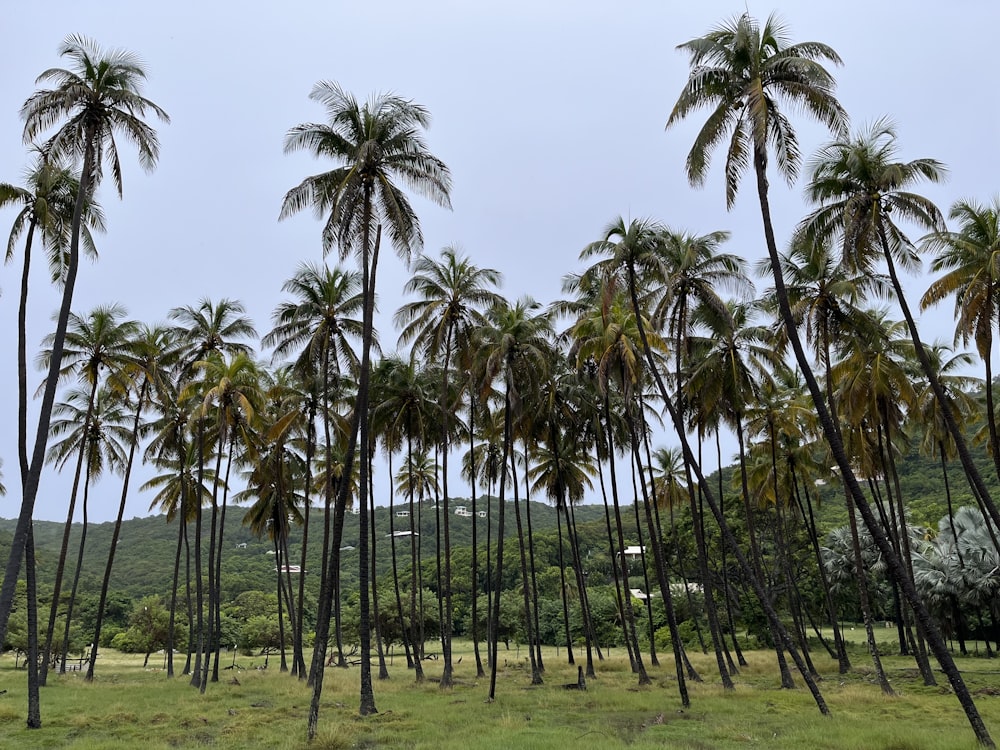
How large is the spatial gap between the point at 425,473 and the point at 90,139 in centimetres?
3167

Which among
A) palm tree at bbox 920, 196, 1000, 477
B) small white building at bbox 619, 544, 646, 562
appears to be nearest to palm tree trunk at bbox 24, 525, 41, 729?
palm tree at bbox 920, 196, 1000, 477

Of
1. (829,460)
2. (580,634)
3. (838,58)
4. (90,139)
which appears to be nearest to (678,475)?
(829,460)

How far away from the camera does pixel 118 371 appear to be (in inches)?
1110

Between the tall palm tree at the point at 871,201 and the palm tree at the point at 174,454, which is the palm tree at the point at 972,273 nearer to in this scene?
the tall palm tree at the point at 871,201

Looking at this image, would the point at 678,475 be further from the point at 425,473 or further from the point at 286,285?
the point at 286,285

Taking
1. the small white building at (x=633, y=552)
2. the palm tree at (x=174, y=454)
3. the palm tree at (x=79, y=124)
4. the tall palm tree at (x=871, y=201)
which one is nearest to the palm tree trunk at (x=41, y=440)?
the palm tree at (x=79, y=124)

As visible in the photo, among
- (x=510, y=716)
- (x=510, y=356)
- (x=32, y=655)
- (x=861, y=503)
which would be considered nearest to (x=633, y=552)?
(x=510, y=356)

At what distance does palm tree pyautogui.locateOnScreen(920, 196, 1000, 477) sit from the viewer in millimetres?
20000

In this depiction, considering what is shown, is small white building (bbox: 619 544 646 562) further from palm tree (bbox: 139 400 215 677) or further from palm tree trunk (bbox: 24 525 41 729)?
palm tree trunk (bbox: 24 525 41 729)

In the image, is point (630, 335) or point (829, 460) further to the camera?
point (829, 460)

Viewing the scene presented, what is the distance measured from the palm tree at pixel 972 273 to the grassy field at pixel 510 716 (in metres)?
9.98

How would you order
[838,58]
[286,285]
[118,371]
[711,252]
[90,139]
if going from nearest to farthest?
1. [838,58]
2. [90,139]
3. [711,252]
4. [286,285]
5. [118,371]

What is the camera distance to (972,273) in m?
20.4

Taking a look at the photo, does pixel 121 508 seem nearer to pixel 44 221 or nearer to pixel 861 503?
pixel 44 221
